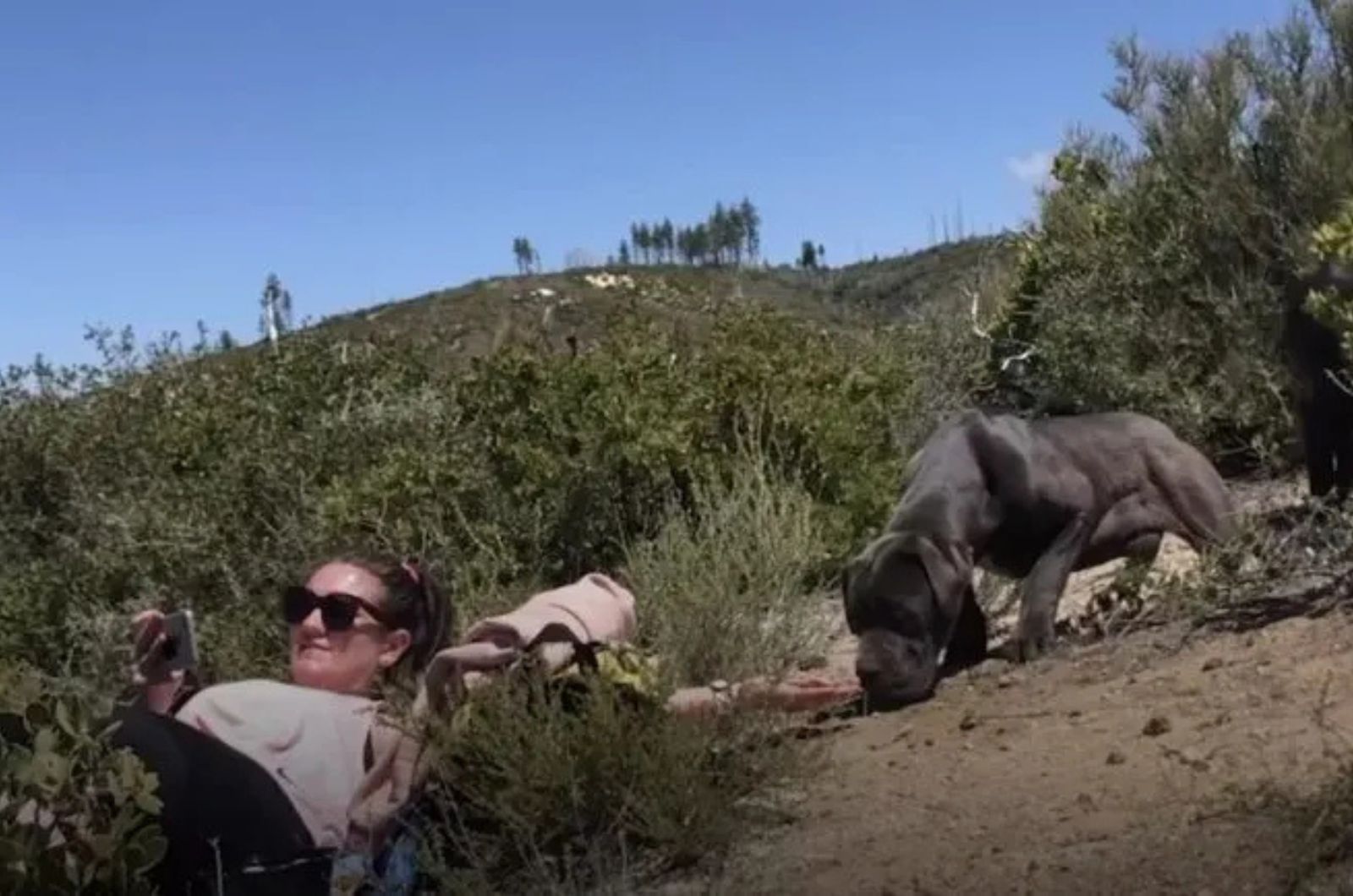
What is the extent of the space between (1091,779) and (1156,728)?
17.6 inches

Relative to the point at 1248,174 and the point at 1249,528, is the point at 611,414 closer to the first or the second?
the point at 1249,528

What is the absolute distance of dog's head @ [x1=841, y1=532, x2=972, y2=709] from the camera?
300 inches

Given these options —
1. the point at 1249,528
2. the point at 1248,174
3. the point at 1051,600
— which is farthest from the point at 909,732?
the point at 1248,174

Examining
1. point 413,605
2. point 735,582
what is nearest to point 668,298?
point 735,582

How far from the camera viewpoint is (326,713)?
5.96 meters

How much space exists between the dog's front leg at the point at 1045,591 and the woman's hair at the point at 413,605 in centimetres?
251

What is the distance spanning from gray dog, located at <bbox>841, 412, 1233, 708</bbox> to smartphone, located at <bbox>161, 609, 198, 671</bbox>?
96.3 inches

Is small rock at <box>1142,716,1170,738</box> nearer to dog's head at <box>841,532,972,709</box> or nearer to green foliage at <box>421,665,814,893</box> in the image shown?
green foliage at <box>421,665,814,893</box>

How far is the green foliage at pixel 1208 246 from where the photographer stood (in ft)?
43.2

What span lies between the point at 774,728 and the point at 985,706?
3.46 feet

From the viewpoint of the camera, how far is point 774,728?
21.4 ft

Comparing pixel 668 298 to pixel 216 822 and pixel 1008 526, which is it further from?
pixel 216 822

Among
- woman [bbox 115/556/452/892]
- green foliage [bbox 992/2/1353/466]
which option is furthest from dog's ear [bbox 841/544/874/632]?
green foliage [bbox 992/2/1353/466]

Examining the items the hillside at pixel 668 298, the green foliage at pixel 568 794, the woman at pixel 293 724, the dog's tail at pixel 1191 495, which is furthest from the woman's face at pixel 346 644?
the hillside at pixel 668 298
